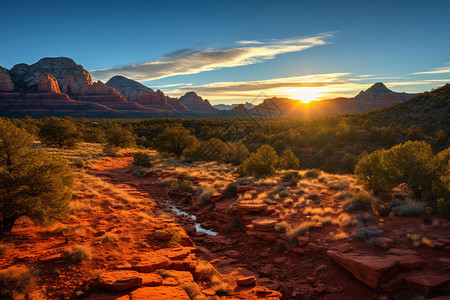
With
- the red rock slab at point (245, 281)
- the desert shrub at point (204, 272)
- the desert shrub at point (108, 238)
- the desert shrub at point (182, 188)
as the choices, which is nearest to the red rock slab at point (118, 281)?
the desert shrub at point (204, 272)

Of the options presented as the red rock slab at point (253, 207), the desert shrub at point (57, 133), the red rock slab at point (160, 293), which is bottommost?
the red rock slab at point (253, 207)

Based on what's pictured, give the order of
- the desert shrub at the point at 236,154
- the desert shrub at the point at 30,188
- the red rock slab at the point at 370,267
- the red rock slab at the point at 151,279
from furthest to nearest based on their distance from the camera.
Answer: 1. the desert shrub at the point at 236,154
2. the desert shrub at the point at 30,188
3. the red rock slab at the point at 370,267
4. the red rock slab at the point at 151,279

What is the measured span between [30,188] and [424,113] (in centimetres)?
5222

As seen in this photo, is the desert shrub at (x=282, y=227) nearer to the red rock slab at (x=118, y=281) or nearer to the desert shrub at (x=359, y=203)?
the desert shrub at (x=359, y=203)

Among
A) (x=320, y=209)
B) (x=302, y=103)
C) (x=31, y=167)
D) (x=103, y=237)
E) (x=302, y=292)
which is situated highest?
(x=302, y=103)

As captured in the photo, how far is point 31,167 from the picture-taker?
333 inches

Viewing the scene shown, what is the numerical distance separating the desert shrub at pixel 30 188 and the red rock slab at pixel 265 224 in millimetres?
7491

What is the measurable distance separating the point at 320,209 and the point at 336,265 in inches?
166

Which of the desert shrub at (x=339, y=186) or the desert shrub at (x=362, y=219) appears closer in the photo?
the desert shrub at (x=362, y=219)

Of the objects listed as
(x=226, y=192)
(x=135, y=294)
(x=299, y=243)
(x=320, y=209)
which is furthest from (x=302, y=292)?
(x=226, y=192)

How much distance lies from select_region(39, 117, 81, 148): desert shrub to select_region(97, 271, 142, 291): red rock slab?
31965 mm

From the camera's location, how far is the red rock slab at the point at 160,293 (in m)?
5.43

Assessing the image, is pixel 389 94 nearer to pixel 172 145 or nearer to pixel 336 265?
pixel 172 145

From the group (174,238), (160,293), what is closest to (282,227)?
(174,238)
